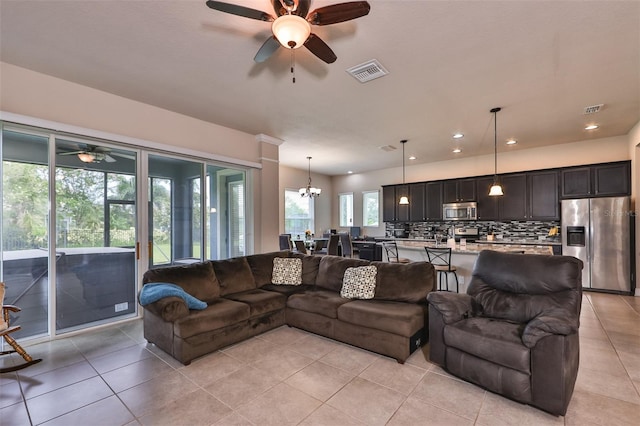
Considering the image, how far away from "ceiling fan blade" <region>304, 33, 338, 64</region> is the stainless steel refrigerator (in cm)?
569

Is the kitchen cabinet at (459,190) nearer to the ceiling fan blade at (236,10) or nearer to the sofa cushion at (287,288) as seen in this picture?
the sofa cushion at (287,288)

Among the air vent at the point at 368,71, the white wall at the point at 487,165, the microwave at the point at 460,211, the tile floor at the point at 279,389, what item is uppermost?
the air vent at the point at 368,71

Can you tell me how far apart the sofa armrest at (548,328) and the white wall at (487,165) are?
212 inches

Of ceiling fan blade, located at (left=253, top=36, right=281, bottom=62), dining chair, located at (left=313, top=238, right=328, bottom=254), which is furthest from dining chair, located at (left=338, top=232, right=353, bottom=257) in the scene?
ceiling fan blade, located at (left=253, top=36, right=281, bottom=62)

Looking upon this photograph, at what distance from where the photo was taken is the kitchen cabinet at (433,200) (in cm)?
738

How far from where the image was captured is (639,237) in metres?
4.75

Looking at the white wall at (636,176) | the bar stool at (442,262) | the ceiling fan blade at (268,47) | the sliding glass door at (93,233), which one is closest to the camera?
the ceiling fan blade at (268,47)

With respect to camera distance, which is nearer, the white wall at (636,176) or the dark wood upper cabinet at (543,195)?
the white wall at (636,176)

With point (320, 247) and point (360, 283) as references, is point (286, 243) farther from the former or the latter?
point (360, 283)

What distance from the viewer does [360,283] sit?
3.45m

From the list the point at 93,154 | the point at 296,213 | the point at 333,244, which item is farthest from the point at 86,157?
the point at 296,213

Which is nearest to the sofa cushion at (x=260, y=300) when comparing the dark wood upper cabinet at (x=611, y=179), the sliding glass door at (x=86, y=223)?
the sliding glass door at (x=86, y=223)

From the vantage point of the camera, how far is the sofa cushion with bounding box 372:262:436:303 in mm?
3197

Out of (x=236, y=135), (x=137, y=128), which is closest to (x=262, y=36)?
(x=137, y=128)
